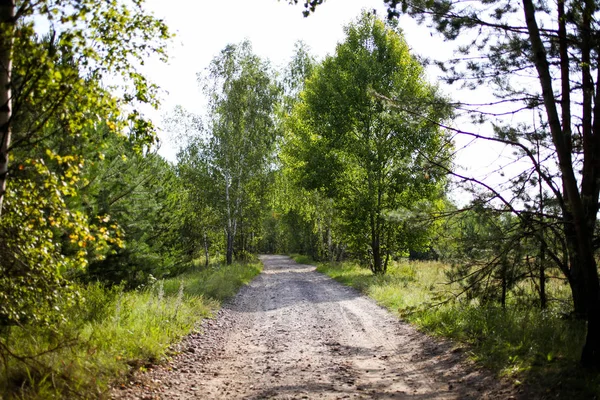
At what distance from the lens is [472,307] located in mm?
8570

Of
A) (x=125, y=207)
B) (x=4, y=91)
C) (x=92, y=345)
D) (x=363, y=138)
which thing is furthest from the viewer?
(x=363, y=138)

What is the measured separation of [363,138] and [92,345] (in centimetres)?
1630

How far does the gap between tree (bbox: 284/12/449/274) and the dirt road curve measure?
990cm

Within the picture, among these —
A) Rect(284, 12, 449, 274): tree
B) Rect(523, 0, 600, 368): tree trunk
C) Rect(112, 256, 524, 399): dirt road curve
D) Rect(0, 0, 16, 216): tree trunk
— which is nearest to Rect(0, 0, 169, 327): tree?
Rect(0, 0, 16, 216): tree trunk

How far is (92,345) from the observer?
224 inches

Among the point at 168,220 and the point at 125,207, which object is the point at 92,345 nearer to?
the point at 125,207

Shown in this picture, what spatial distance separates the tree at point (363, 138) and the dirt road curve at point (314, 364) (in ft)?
32.5

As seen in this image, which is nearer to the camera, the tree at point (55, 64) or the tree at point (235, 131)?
the tree at point (55, 64)

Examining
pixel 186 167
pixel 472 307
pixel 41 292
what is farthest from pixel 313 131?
pixel 41 292

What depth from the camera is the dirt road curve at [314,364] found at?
5387mm

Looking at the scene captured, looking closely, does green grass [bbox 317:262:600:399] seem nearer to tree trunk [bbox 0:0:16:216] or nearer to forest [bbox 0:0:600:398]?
forest [bbox 0:0:600:398]

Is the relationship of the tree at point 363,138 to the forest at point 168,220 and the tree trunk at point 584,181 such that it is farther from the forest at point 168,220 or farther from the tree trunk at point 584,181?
the tree trunk at point 584,181

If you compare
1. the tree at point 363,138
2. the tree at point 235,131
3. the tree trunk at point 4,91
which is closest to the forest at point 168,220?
the tree trunk at point 4,91

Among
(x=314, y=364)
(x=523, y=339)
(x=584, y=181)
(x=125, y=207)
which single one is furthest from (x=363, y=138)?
(x=314, y=364)
